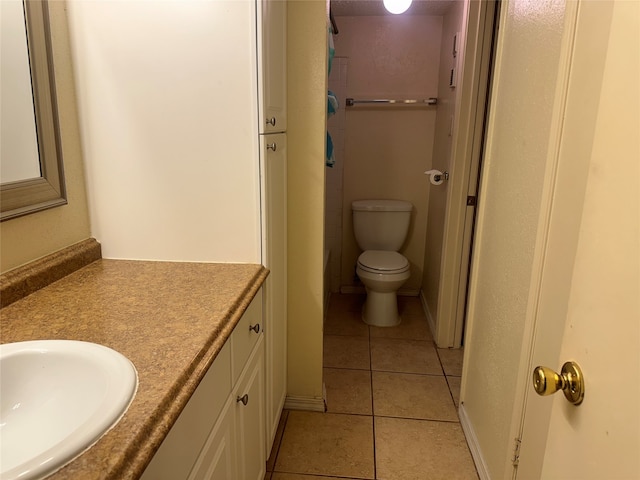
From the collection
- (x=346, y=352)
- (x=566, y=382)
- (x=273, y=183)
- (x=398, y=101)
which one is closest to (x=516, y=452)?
(x=566, y=382)

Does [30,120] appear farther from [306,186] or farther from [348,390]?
[348,390]

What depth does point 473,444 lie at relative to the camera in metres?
1.91

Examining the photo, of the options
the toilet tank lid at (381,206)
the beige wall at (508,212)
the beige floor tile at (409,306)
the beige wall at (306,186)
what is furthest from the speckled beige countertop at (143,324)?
the beige floor tile at (409,306)

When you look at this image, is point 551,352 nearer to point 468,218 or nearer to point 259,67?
point 259,67

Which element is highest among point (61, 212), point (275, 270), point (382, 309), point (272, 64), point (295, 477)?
point (272, 64)

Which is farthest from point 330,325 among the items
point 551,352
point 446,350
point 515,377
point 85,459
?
point 85,459

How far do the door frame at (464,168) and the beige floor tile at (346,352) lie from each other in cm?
47

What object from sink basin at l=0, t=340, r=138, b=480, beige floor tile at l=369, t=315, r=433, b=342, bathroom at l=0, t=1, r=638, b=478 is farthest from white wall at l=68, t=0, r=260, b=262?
beige floor tile at l=369, t=315, r=433, b=342

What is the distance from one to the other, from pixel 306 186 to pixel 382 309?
4.91 feet

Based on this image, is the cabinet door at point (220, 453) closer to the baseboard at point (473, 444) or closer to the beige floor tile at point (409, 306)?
the baseboard at point (473, 444)

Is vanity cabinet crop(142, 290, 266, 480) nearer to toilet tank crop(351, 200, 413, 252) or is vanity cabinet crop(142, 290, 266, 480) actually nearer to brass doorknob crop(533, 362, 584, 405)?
brass doorknob crop(533, 362, 584, 405)

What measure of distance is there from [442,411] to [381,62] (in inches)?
92.2

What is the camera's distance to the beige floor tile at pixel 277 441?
1.85 metres

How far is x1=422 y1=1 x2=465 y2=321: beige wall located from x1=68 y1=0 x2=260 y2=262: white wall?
150cm
